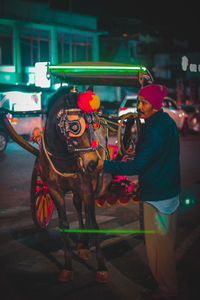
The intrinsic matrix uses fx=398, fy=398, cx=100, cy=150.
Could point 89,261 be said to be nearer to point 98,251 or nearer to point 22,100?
point 98,251

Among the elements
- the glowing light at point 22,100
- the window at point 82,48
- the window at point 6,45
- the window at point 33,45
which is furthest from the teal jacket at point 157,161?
the window at point 82,48

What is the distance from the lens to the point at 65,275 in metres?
4.31

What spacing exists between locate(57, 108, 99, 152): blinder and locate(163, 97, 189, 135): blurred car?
18584mm

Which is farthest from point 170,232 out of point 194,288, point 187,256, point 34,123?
point 34,123

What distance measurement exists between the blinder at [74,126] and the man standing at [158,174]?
469mm

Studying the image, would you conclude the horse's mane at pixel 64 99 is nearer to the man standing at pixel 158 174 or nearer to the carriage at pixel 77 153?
the carriage at pixel 77 153

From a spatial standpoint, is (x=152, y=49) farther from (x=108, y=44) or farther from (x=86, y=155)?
(x=86, y=155)

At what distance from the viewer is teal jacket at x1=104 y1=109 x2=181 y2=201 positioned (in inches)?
139

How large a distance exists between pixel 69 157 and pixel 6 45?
28.7 meters

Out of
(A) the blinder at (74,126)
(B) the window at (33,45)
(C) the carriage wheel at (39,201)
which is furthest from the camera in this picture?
(B) the window at (33,45)

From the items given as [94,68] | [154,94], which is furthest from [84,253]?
[94,68]

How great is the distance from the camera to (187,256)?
496 cm

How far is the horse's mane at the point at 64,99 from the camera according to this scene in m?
4.24

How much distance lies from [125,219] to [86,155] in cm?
287
